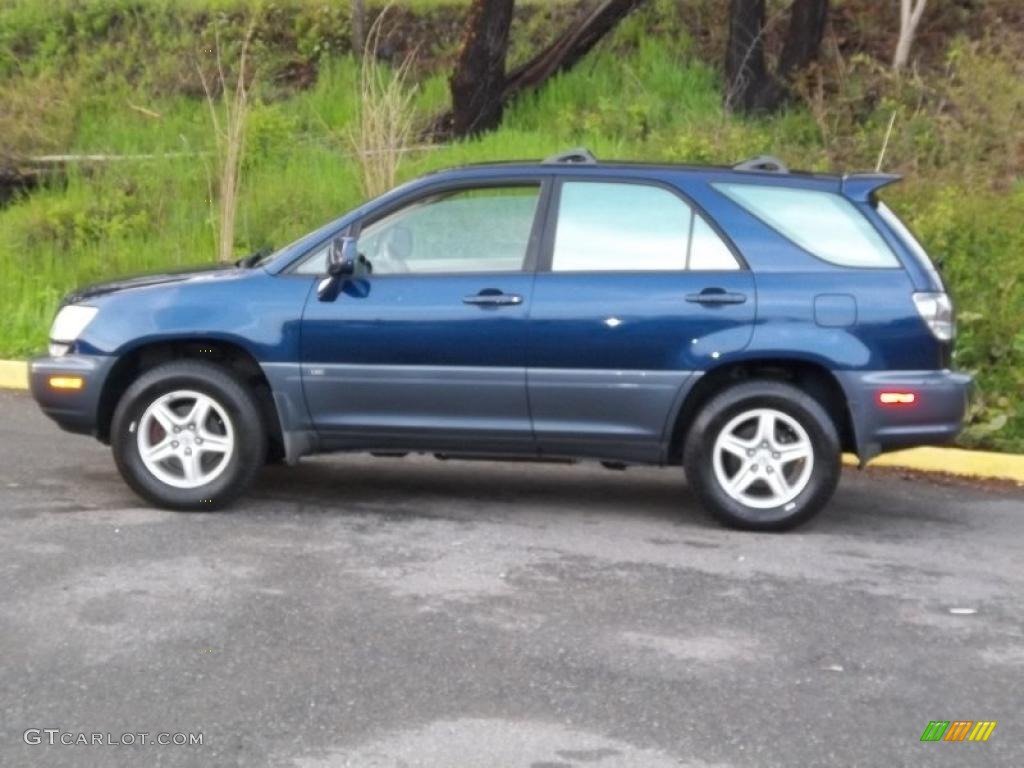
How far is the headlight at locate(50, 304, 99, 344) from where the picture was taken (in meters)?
7.88

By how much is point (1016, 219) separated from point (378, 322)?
19.2 ft

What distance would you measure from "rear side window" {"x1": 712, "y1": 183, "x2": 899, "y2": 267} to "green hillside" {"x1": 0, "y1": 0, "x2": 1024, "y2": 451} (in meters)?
2.83

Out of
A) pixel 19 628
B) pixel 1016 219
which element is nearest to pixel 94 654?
pixel 19 628

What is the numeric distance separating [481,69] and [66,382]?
9163 mm

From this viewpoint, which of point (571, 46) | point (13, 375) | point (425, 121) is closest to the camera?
point (13, 375)

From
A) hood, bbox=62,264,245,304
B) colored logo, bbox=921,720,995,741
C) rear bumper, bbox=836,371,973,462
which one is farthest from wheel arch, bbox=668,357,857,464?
colored logo, bbox=921,720,995,741

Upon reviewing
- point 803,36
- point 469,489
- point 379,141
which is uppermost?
point 803,36

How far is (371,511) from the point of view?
8031mm

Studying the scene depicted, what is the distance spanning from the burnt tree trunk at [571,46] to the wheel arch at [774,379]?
972 cm

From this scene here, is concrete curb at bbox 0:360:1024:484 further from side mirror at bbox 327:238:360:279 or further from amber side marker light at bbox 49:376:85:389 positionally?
amber side marker light at bbox 49:376:85:389

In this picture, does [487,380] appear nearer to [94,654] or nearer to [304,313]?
[304,313]

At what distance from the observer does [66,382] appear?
7832mm

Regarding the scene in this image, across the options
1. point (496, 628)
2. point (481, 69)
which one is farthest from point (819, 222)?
point (481, 69)

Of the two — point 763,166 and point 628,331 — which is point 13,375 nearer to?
point 628,331
